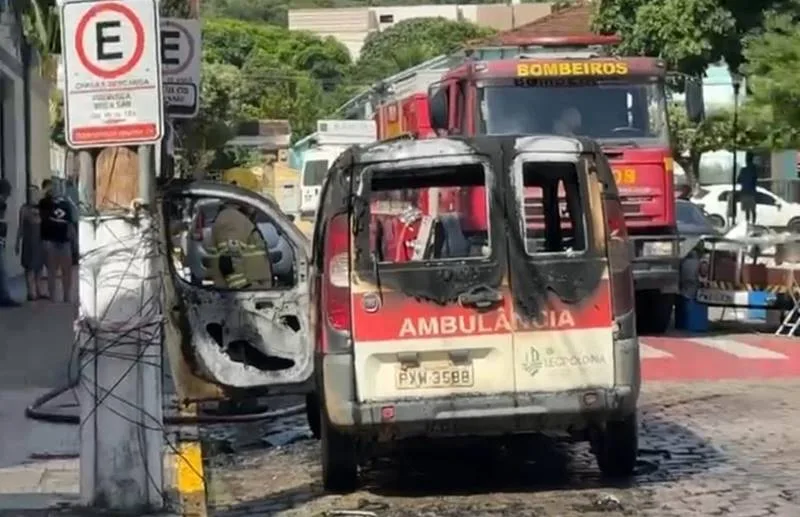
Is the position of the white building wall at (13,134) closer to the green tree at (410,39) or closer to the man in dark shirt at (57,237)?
the man in dark shirt at (57,237)

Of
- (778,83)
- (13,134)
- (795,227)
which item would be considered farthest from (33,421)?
(13,134)

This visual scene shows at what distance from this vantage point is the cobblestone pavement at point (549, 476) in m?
9.88

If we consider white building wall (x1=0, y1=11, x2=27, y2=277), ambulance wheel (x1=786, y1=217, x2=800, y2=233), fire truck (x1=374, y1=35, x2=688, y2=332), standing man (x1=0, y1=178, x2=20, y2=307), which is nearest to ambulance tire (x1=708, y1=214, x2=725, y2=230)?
ambulance wheel (x1=786, y1=217, x2=800, y2=233)

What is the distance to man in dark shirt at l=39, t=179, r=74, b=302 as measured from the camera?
24.8m

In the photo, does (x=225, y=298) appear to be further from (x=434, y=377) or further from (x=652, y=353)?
(x=652, y=353)

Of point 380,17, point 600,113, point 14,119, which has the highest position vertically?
point 380,17

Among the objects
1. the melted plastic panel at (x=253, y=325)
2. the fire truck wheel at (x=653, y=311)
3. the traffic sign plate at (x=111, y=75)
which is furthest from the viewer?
the fire truck wheel at (x=653, y=311)

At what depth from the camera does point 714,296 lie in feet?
68.0

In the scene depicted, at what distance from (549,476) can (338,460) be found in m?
1.49

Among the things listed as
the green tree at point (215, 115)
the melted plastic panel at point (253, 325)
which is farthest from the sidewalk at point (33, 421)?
the green tree at point (215, 115)

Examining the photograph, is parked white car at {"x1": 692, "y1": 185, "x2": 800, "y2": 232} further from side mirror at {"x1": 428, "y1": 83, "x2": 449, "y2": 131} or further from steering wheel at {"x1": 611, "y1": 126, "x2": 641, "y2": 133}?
side mirror at {"x1": 428, "y1": 83, "x2": 449, "y2": 131}

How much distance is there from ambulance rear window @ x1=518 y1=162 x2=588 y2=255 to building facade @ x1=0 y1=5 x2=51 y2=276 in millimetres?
18459

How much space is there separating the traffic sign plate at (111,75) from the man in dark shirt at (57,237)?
605 inches

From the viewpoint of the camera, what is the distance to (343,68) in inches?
4422
